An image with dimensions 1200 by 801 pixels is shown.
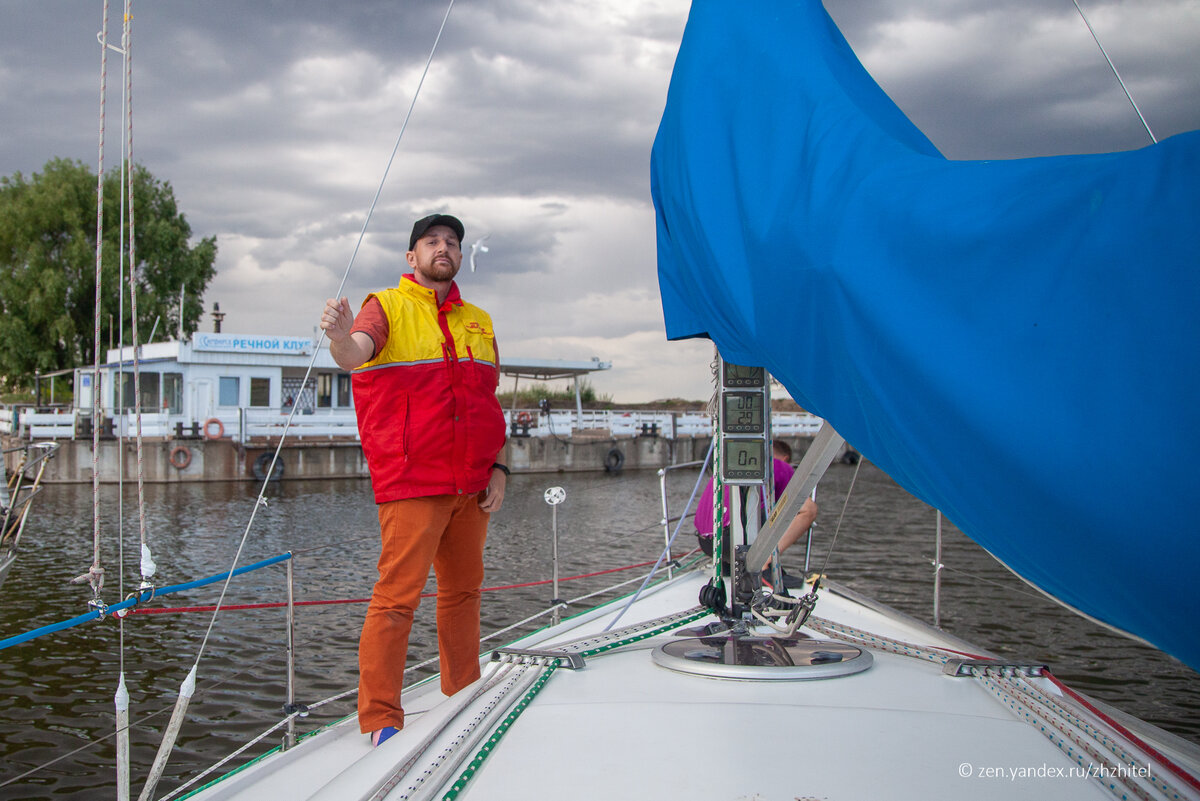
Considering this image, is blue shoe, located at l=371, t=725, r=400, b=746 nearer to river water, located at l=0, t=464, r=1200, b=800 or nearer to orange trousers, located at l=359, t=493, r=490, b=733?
orange trousers, located at l=359, t=493, r=490, b=733

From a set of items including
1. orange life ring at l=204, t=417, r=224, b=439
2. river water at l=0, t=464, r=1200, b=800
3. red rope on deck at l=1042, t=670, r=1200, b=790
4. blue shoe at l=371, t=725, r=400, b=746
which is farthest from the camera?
orange life ring at l=204, t=417, r=224, b=439

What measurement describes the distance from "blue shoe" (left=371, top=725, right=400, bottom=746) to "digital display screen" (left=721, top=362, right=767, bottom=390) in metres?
1.65

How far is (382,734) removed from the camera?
2.80 metres

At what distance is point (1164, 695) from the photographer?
7176mm

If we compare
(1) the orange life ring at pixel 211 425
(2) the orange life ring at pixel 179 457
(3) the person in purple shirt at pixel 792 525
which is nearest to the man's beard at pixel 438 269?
(3) the person in purple shirt at pixel 792 525

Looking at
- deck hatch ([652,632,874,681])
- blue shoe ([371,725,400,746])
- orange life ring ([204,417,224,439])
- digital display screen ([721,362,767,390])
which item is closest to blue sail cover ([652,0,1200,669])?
deck hatch ([652,632,874,681])

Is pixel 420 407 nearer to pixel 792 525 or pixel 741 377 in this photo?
pixel 741 377

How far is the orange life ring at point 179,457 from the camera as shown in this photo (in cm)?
2498

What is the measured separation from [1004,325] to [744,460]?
2077mm

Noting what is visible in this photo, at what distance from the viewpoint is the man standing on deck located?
2861mm

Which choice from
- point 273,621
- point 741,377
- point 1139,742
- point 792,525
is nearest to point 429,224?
point 741,377

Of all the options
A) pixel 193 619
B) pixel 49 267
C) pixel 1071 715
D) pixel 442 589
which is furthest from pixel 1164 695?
pixel 49 267

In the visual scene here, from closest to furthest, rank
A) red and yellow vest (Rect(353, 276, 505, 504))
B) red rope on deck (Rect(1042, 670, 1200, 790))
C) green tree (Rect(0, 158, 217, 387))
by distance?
red rope on deck (Rect(1042, 670, 1200, 790)), red and yellow vest (Rect(353, 276, 505, 504)), green tree (Rect(0, 158, 217, 387))

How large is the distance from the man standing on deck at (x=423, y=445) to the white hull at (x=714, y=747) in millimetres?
246
